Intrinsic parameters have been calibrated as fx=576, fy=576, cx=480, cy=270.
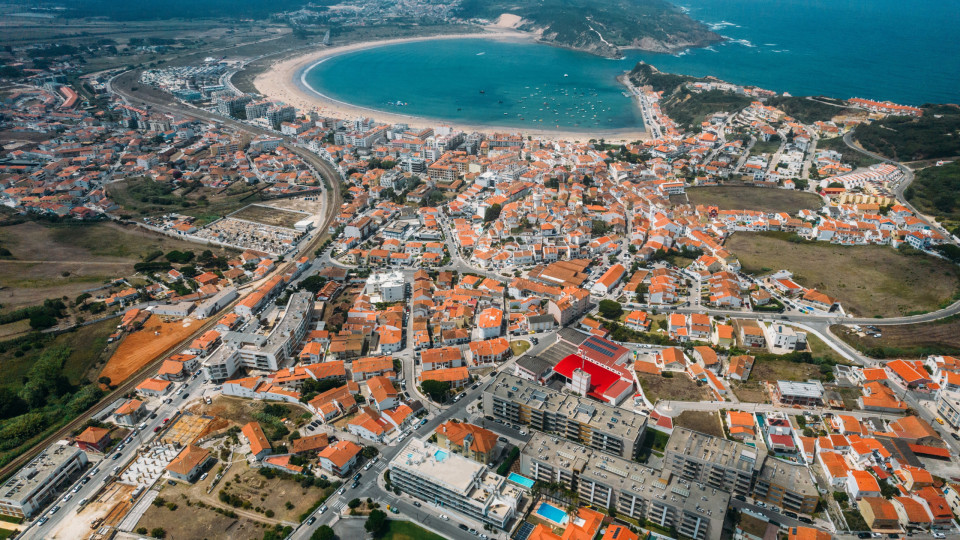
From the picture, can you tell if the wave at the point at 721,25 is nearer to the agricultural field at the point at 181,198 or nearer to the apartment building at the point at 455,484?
the agricultural field at the point at 181,198

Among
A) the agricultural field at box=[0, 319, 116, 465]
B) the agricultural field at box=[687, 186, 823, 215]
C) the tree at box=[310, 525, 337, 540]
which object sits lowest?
the agricultural field at box=[0, 319, 116, 465]

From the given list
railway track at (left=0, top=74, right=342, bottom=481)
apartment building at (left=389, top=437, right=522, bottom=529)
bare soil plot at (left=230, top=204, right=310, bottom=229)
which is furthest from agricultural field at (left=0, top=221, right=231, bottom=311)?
apartment building at (left=389, top=437, right=522, bottom=529)

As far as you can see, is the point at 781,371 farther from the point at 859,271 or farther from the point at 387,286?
the point at 387,286

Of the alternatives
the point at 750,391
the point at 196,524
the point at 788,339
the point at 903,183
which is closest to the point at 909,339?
the point at 788,339

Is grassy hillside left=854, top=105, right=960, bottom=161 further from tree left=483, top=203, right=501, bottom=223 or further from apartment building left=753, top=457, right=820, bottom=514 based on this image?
apartment building left=753, top=457, right=820, bottom=514

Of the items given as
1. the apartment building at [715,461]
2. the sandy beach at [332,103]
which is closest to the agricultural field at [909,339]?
the apartment building at [715,461]
